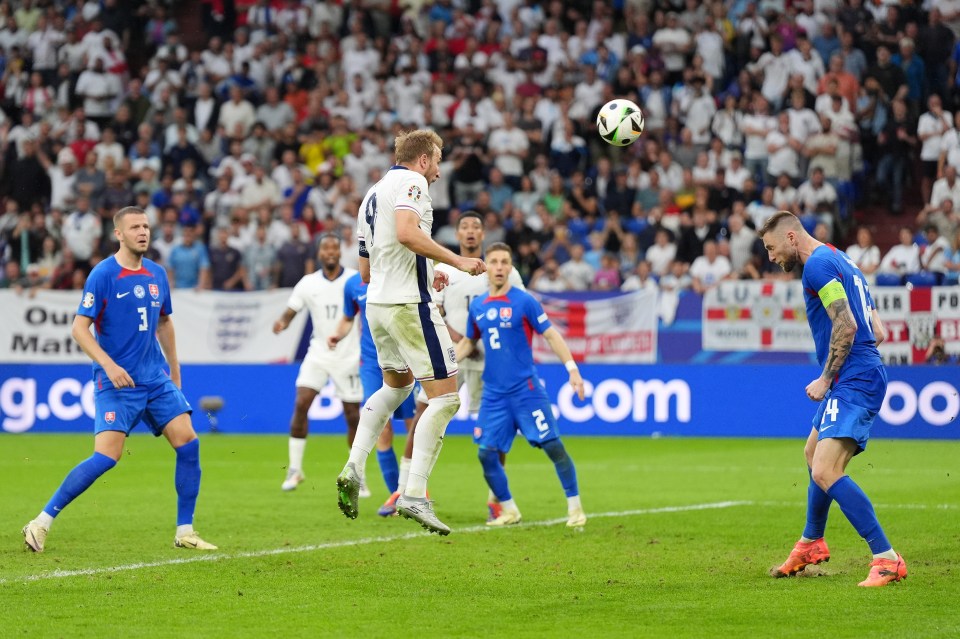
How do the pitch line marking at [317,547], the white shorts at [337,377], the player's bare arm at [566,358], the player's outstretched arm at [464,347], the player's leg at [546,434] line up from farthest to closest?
the white shorts at [337,377] → the player's outstretched arm at [464,347] → the player's leg at [546,434] → the player's bare arm at [566,358] → the pitch line marking at [317,547]

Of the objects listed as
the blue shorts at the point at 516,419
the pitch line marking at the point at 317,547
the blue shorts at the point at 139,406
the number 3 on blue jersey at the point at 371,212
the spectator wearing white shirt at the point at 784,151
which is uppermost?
the spectator wearing white shirt at the point at 784,151

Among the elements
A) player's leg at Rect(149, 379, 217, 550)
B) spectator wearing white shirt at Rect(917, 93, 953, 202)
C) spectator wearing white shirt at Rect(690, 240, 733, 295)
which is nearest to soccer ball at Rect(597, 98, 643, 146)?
player's leg at Rect(149, 379, 217, 550)

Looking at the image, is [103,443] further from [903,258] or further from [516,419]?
[903,258]

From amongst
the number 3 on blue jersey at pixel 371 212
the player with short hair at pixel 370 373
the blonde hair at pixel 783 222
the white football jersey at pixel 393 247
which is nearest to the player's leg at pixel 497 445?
the player with short hair at pixel 370 373

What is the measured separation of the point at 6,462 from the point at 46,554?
320 inches

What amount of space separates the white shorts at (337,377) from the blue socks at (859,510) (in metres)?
7.37

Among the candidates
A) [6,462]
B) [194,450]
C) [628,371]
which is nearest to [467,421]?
[628,371]

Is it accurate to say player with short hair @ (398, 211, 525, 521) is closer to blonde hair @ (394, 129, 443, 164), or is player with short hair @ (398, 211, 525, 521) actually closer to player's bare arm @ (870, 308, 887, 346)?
blonde hair @ (394, 129, 443, 164)

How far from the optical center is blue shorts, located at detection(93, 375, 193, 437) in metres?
9.88

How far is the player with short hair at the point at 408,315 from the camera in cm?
881

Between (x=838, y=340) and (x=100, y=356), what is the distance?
508cm

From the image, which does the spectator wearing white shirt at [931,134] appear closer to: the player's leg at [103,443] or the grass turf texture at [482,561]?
the grass turf texture at [482,561]

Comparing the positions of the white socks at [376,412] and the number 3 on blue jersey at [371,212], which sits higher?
the number 3 on blue jersey at [371,212]

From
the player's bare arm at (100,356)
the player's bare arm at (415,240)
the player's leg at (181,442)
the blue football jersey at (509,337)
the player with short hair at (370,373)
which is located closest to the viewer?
the player's bare arm at (415,240)
